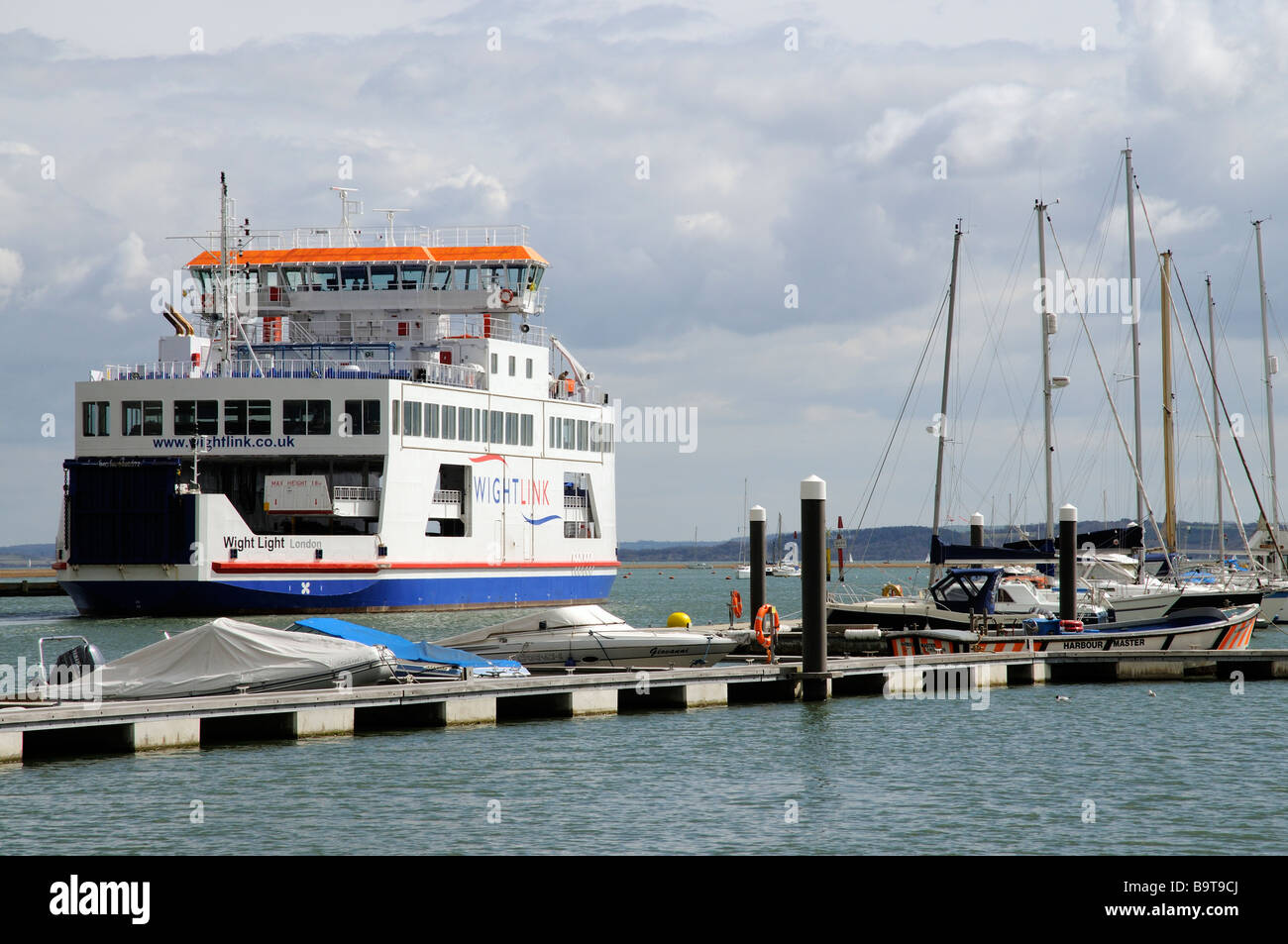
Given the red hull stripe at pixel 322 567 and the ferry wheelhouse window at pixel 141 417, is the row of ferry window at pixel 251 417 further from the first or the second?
the red hull stripe at pixel 322 567

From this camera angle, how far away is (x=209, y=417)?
163 ft

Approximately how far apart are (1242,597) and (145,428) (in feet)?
110

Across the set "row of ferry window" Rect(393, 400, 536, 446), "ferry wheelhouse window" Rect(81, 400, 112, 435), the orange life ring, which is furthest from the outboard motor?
"ferry wheelhouse window" Rect(81, 400, 112, 435)

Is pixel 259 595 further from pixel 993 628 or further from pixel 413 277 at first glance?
pixel 993 628

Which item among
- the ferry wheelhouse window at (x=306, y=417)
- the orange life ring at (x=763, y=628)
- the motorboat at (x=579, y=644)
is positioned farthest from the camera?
the ferry wheelhouse window at (x=306, y=417)

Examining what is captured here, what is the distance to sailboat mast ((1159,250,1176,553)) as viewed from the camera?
5662 cm

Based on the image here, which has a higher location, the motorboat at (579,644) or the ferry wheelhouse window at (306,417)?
the ferry wheelhouse window at (306,417)

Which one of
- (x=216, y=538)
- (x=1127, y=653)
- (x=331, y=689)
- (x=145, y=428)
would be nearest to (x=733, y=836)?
(x=331, y=689)

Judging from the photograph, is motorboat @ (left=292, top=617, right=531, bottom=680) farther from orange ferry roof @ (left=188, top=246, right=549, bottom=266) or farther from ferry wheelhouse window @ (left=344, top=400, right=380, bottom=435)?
orange ferry roof @ (left=188, top=246, right=549, bottom=266)

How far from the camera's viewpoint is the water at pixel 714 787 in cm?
1706

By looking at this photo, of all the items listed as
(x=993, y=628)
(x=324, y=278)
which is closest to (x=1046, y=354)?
(x=993, y=628)

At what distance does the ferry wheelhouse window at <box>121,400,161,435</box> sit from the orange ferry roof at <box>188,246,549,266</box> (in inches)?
414

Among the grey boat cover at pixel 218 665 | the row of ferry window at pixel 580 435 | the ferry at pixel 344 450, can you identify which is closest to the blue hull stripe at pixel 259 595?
the ferry at pixel 344 450

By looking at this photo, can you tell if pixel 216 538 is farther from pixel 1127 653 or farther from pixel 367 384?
pixel 1127 653
